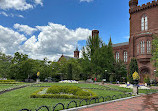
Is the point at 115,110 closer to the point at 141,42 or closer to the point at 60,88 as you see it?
the point at 60,88

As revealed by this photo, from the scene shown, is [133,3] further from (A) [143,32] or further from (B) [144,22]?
(A) [143,32]

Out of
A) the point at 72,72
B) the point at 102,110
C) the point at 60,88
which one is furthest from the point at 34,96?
the point at 72,72

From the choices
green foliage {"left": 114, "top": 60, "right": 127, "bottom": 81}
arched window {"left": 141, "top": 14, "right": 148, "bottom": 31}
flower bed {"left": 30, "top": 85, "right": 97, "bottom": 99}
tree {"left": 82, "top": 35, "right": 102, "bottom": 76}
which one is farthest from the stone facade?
flower bed {"left": 30, "top": 85, "right": 97, "bottom": 99}

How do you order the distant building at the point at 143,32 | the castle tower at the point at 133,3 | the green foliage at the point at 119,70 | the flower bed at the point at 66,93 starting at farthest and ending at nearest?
the castle tower at the point at 133,3 → the green foliage at the point at 119,70 → the distant building at the point at 143,32 → the flower bed at the point at 66,93

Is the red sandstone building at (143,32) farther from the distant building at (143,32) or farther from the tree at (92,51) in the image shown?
the tree at (92,51)

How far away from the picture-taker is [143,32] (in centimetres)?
4031

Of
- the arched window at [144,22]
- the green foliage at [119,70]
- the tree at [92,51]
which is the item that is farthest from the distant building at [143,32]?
the tree at [92,51]

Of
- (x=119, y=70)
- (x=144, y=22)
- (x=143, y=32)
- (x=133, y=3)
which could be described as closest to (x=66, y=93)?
(x=119, y=70)

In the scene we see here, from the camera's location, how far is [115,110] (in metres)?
9.18

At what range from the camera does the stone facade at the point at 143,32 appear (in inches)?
1468

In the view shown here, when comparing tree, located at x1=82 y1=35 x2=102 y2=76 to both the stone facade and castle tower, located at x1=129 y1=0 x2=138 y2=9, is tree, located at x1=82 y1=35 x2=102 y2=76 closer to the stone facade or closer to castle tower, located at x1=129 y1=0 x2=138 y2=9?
the stone facade

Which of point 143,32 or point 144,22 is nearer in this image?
point 143,32

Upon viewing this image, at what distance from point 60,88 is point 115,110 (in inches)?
263

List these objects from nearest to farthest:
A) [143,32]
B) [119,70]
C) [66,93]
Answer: [66,93] < [143,32] < [119,70]
